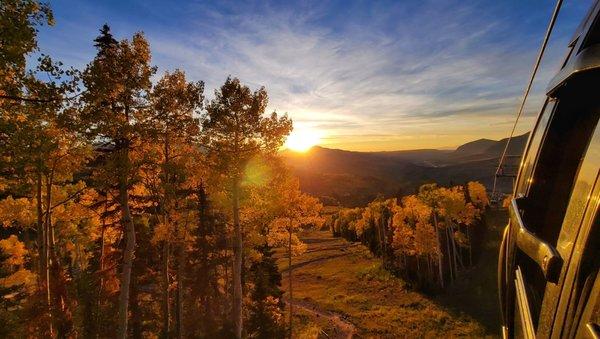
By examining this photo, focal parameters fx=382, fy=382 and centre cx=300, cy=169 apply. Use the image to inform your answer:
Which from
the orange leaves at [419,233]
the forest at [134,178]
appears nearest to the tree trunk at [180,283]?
the forest at [134,178]

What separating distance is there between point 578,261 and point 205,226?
27.7 metres

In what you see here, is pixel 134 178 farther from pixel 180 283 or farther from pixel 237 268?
pixel 180 283

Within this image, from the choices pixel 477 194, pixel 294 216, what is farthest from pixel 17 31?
pixel 477 194

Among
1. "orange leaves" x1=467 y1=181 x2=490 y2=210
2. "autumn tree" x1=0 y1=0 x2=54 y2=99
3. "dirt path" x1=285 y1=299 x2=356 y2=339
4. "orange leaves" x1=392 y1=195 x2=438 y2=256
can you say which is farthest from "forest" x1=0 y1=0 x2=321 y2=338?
"orange leaves" x1=467 y1=181 x2=490 y2=210

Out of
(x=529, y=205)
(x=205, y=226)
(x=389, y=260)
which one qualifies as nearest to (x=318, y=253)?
(x=389, y=260)

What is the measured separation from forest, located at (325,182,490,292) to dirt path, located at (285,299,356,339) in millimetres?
10898

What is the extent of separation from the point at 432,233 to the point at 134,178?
3732 cm

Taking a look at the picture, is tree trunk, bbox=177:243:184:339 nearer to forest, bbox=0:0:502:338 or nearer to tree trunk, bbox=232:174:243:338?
forest, bbox=0:0:502:338

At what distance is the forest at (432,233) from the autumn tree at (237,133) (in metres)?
30.7

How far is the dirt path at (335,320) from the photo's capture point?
117 ft

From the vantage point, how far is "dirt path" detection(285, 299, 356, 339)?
3559 centimetres

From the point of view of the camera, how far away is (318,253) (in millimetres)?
86125

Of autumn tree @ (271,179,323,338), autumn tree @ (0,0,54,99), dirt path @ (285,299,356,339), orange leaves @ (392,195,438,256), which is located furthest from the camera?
orange leaves @ (392,195,438,256)

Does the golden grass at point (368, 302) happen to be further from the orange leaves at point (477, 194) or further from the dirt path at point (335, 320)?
the orange leaves at point (477, 194)
